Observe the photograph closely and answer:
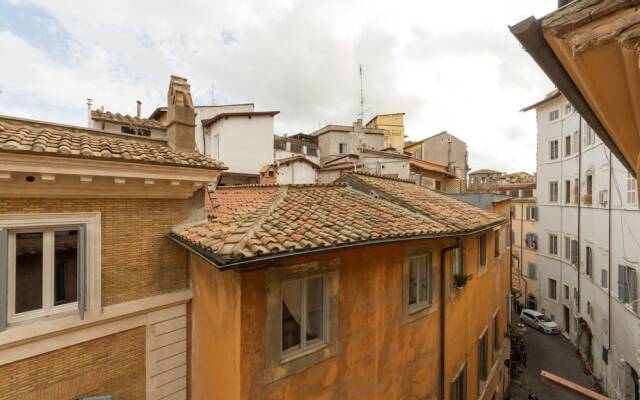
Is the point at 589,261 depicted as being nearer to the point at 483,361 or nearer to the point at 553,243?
the point at 553,243

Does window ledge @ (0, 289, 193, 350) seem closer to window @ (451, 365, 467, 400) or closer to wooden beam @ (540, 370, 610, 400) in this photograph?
wooden beam @ (540, 370, 610, 400)

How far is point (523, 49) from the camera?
1.93 m

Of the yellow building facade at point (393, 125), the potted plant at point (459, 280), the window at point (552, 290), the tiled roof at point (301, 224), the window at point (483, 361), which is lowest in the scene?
the window at point (552, 290)

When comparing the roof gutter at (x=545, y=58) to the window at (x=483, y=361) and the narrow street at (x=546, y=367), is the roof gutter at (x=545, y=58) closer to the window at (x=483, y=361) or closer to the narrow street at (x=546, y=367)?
the window at (x=483, y=361)

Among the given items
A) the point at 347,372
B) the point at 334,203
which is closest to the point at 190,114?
the point at 334,203

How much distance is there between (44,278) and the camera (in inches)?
188

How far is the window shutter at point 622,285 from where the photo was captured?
13945 mm

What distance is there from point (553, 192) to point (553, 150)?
11.6 feet

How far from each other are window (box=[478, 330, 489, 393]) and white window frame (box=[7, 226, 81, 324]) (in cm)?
1235

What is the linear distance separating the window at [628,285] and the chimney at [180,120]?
18.9 m

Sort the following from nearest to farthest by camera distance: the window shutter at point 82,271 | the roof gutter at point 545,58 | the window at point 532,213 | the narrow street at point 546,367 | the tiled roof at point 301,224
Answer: the roof gutter at point 545,58 → the tiled roof at point 301,224 → the window shutter at point 82,271 → the narrow street at point 546,367 → the window at point 532,213

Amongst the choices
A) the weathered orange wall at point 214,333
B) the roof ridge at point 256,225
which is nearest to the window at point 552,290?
the roof ridge at point 256,225

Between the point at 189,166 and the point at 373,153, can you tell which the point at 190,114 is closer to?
the point at 189,166

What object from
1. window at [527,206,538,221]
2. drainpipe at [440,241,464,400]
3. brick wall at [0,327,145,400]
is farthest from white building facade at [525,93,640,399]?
brick wall at [0,327,145,400]
